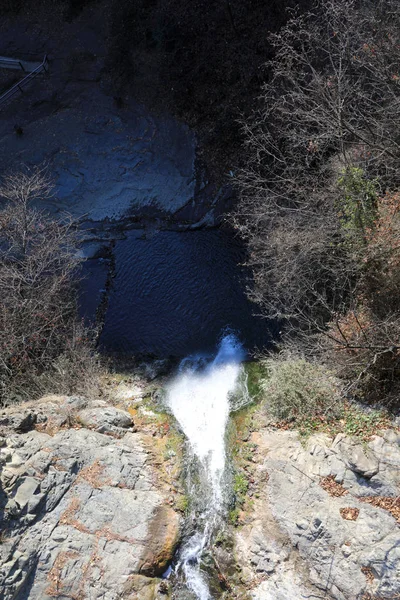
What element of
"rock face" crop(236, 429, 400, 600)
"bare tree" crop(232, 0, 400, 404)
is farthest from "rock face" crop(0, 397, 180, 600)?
"bare tree" crop(232, 0, 400, 404)

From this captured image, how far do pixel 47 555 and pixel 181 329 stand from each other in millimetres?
6706

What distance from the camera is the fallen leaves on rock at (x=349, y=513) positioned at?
26.1ft

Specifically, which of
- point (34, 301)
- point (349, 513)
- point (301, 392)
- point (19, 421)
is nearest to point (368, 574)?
point (349, 513)

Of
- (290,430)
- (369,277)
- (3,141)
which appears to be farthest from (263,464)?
(3,141)

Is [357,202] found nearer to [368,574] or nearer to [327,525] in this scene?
[327,525]

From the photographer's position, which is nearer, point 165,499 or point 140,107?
point 165,499

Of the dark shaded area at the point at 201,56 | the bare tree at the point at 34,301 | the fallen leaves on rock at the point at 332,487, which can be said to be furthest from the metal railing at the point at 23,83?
the fallen leaves on rock at the point at 332,487

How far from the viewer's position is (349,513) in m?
8.03

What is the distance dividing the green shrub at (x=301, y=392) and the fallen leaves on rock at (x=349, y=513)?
1.84 metres

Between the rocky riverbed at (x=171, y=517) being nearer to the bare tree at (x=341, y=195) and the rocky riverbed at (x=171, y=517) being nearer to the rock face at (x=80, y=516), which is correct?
the rock face at (x=80, y=516)

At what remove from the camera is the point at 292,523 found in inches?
340

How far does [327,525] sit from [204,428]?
12.6 ft

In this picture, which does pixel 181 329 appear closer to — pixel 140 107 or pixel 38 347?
pixel 38 347

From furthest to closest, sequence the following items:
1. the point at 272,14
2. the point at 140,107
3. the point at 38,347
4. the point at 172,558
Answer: the point at 140,107 → the point at 272,14 → the point at 38,347 → the point at 172,558
